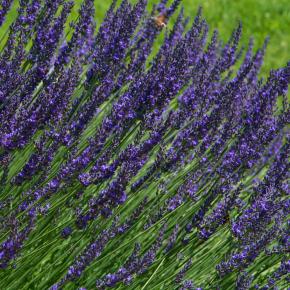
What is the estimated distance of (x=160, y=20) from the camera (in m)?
4.35

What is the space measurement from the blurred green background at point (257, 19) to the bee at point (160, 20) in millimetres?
4145

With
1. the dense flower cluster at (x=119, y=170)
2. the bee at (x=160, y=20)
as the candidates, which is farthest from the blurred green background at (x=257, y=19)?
the dense flower cluster at (x=119, y=170)

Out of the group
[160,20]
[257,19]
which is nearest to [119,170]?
[160,20]

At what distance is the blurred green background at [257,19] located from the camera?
8.91m

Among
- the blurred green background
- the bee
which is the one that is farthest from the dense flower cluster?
the blurred green background

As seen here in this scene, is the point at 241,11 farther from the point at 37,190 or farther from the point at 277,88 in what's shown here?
the point at 37,190

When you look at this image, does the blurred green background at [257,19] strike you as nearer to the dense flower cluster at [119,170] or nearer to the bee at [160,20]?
the bee at [160,20]

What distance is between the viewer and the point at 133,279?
10.4 ft

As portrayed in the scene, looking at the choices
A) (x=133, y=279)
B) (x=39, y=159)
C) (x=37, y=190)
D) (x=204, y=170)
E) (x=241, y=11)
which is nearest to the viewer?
(x=39, y=159)

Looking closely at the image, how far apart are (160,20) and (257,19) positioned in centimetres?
562

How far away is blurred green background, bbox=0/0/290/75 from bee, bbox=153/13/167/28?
414 cm

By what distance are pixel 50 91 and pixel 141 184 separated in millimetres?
577

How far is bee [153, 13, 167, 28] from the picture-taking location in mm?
4148

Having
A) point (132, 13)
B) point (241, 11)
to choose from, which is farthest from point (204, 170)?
point (241, 11)
